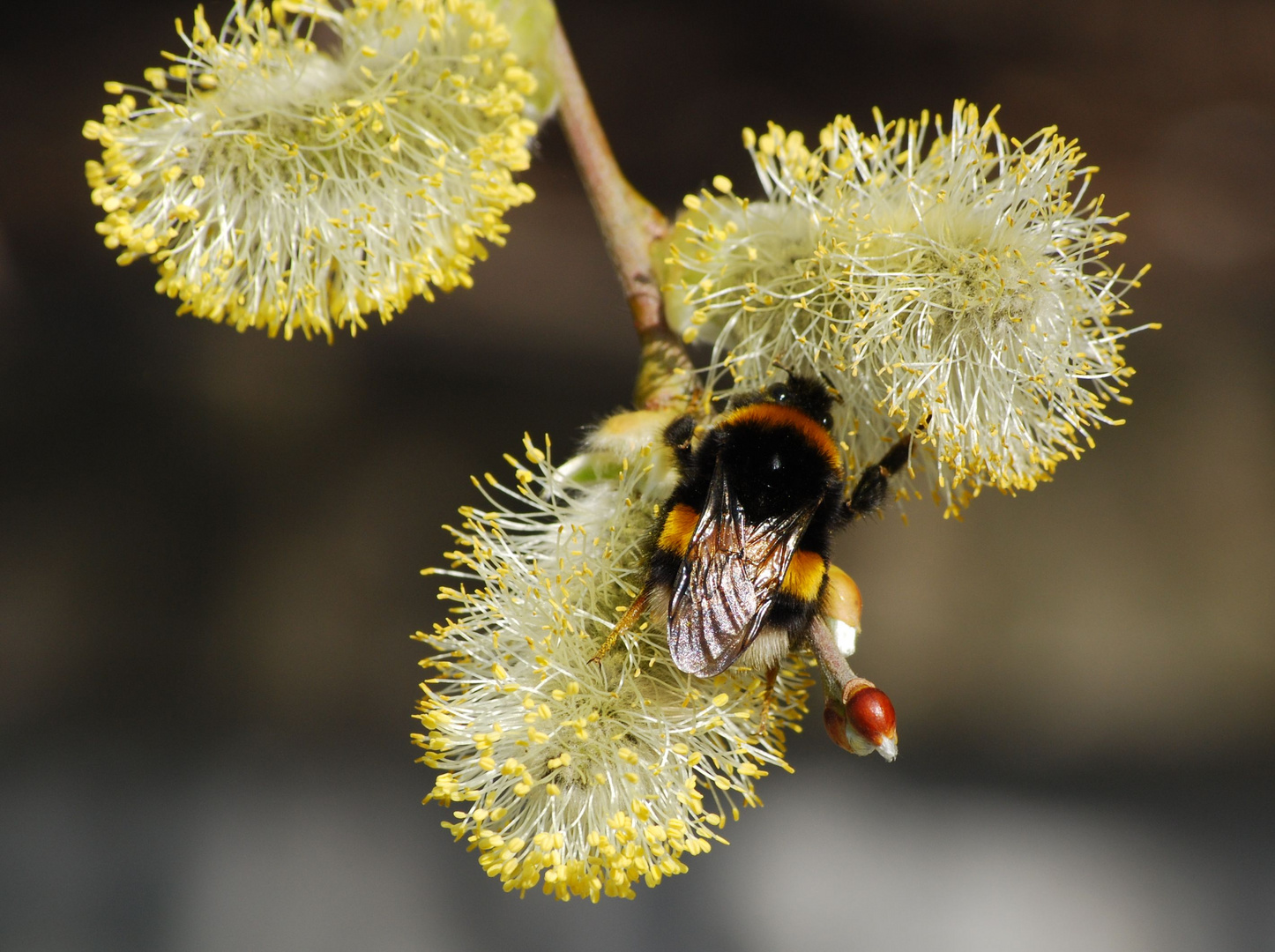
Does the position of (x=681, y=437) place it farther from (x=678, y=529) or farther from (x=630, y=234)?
(x=630, y=234)


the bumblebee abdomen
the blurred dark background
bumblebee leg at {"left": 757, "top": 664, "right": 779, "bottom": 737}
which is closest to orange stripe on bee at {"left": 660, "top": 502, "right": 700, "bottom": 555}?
the bumblebee abdomen

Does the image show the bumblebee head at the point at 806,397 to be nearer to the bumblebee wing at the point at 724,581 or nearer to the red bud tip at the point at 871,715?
the bumblebee wing at the point at 724,581

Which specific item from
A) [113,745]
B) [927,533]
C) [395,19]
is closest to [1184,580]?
[927,533]

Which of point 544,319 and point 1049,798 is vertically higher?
point 544,319

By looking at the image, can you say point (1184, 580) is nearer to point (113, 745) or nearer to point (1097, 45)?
point (1097, 45)

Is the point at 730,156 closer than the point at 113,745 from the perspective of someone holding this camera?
Yes

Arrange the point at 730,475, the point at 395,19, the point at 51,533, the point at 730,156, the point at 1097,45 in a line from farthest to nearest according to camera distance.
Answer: the point at 51,533 → the point at 730,156 → the point at 1097,45 → the point at 395,19 → the point at 730,475

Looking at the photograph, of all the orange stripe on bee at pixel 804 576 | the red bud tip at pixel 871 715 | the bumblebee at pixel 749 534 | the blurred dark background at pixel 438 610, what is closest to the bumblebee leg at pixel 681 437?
the bumblebee at pixel 749 534

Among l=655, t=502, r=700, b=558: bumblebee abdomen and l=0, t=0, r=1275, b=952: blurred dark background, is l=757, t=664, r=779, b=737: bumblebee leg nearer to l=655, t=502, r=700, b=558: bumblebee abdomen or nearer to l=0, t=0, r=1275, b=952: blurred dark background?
l=655, t=502, r=700, b=558: bumblebee abdomen
